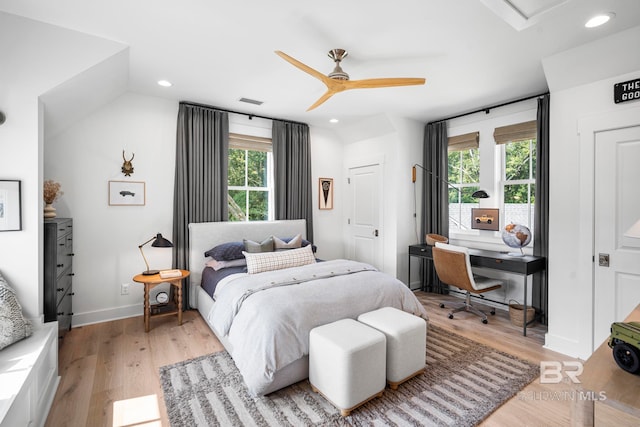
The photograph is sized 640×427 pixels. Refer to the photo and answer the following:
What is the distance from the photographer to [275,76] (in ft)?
10.3

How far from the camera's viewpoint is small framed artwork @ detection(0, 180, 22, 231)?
6.97 ft

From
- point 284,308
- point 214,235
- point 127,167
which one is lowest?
point 284,308

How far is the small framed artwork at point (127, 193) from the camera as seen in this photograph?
3512 mm

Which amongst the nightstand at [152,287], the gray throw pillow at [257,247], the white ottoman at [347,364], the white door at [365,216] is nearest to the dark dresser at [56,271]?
the nightstand at [152,287]

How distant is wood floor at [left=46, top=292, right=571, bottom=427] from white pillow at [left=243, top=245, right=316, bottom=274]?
797mm

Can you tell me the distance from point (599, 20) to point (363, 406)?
3018 millimetres

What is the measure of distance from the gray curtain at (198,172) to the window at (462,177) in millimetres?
3186

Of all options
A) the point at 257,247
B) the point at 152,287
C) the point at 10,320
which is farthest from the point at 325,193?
the point at 10,320

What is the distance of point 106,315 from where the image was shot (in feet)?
11.4

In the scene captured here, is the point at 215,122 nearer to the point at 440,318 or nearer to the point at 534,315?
the point at 440,318

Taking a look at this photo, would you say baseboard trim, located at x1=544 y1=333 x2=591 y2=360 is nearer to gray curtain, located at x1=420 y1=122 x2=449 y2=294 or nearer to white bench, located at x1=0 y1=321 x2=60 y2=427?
gray curtain, located at x1=420 y1=122 x2=449 y2=294

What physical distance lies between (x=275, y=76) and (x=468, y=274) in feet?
9.55

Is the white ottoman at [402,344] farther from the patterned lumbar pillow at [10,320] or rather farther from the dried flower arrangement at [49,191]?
the dried flower arrangement at [49,191]

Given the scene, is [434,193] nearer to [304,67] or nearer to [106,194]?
[304,67]
